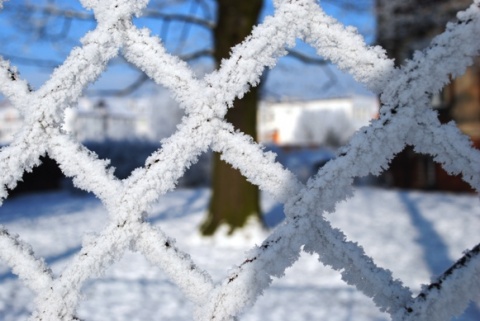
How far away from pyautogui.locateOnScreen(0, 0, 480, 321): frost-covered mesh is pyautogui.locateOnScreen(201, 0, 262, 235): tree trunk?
466cm

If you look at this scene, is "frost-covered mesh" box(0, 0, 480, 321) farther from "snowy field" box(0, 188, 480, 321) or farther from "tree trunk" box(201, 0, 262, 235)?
"tree trunk" box(201, 0, 262, 235)

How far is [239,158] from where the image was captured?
3.30ft

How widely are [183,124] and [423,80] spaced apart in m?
0.50

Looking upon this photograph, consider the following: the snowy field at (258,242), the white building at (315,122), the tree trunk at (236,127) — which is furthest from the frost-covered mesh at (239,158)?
the white building at (315,122)

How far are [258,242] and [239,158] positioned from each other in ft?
15.9

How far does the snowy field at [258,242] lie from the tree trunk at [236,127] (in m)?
0.27

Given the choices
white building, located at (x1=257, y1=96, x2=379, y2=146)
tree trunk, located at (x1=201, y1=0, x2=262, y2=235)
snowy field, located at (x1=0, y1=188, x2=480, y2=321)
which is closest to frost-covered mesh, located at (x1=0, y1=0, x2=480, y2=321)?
snowy field, located at (x1=0, y1=188, x2=480, y2=321)

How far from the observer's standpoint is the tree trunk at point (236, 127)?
572 cm

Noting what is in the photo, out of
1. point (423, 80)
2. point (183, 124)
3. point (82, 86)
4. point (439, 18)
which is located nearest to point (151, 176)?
point (183, 124)

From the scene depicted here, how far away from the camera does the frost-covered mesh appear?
976 mm

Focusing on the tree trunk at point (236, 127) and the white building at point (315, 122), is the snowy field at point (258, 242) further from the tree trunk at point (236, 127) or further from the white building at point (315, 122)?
the white building at point (315, 122)

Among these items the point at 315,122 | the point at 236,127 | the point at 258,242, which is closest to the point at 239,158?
the point at 236,127

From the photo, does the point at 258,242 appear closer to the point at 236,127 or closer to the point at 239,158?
the point at 236,127

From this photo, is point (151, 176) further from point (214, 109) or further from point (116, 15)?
point (116, 15)
